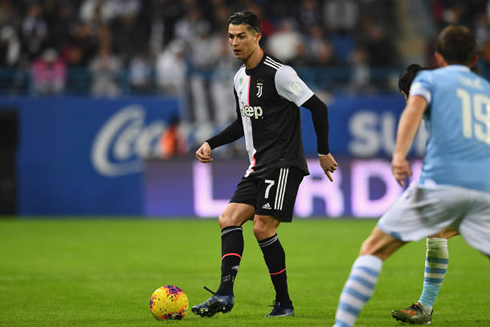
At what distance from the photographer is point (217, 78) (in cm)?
1859

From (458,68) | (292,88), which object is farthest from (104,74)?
(458,68)

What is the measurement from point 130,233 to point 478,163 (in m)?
10.4

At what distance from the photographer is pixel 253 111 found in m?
6.51

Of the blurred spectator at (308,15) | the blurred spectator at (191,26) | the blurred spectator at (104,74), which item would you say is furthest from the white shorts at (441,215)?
the blurred spectator at (308,15)

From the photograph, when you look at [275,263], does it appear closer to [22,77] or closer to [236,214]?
[236,214]

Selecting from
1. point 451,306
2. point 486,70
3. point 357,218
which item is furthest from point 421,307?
point 486,70

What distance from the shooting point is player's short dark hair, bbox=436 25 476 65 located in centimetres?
490

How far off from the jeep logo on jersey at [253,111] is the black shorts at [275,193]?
0.46 metres

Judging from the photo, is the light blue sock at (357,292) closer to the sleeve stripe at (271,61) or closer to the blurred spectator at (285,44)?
the sleeve stripe at (271,61)

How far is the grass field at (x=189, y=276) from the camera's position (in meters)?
6.54

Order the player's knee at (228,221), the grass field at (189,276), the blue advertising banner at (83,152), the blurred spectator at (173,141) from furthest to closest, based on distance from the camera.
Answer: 1. the blue advertising banner at (83,152)
2. the blurred spectator at (173,141)
3. the grass field at (189,276)
4. the player's knee at (228,221)

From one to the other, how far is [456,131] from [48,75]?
14730 millimetres

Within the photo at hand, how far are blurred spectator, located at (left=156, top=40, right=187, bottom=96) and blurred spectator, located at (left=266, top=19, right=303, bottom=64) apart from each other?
2.11m

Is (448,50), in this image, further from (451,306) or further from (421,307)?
(451,306)
